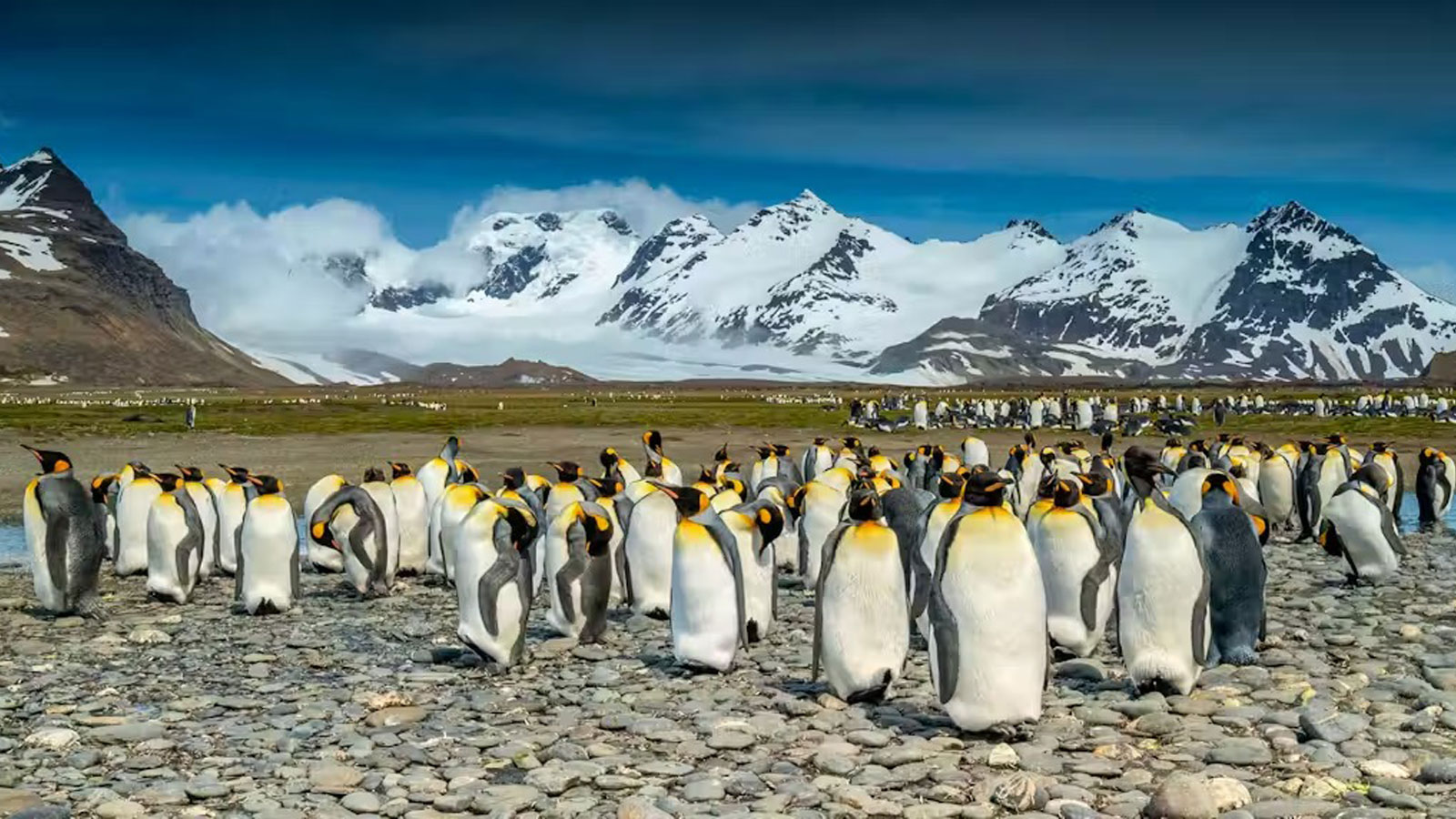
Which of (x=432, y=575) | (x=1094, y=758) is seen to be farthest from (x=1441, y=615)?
(x=432, y=575)

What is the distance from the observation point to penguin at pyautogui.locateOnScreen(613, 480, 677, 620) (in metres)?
9.55

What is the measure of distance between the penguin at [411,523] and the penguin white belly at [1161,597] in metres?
7.18

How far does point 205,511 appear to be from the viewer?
40.0ft

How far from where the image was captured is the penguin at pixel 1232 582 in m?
7.53

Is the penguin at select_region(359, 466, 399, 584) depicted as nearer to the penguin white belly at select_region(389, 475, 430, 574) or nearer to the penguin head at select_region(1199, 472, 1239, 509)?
the penguin white belly at select_region(389, 475, 430, 574)

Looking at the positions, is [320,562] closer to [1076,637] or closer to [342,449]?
[1076,637]

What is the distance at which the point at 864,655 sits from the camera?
22.4ft

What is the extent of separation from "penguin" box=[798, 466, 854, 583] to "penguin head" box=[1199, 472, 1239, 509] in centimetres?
366

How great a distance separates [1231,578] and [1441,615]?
283cm

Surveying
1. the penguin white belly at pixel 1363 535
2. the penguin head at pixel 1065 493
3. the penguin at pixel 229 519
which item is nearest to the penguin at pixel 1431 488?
the penguin white belly at pixel 1363 535

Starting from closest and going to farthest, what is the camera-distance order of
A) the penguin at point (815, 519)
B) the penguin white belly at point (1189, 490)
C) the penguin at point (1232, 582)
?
the penguin at point (1232, 582) → the penguin at point (815, 519) → the penguin white belly at point (1189, 490)

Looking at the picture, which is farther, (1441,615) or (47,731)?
(1441,615)

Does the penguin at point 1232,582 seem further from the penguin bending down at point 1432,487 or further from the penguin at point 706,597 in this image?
the penguin bending down at point 1432,487

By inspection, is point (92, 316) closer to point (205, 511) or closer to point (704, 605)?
point (205, 511)
